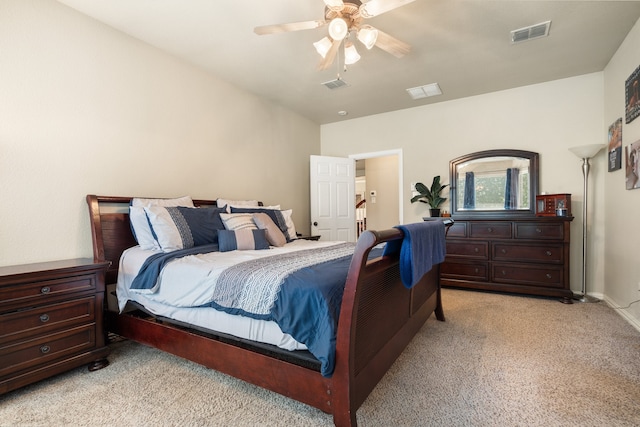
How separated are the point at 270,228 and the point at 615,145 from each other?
3688 mm

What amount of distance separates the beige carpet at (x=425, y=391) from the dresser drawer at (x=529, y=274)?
101cm

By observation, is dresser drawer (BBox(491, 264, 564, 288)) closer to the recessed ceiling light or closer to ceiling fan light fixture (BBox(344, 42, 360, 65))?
the recessed ceiling light

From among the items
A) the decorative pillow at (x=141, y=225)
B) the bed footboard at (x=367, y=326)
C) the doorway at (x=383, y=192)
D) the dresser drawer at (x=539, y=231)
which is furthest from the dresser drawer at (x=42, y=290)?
the doorway at (x=383, y=192)

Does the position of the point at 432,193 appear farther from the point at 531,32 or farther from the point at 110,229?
the point at 110,229

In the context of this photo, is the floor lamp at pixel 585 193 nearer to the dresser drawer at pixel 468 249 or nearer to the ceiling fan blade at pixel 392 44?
the dresser drawer at pixel 468 249

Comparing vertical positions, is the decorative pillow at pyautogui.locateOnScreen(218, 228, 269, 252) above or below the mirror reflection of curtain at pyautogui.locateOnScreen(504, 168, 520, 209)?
below

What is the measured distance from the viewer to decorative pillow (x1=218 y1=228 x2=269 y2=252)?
101 inches

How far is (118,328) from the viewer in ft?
7.50

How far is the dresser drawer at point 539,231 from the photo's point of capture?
11.3 ft

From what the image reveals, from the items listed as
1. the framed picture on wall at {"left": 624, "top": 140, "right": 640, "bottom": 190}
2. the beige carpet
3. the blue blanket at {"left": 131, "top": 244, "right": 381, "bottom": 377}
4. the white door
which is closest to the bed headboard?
the beige carpet

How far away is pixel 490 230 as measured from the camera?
3.79 m

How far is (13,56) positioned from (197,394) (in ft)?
8.68

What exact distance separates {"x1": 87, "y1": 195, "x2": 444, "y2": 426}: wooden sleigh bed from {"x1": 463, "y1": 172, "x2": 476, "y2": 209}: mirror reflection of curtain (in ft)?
7.85

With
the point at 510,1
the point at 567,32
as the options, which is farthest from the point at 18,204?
the point at 567,32
